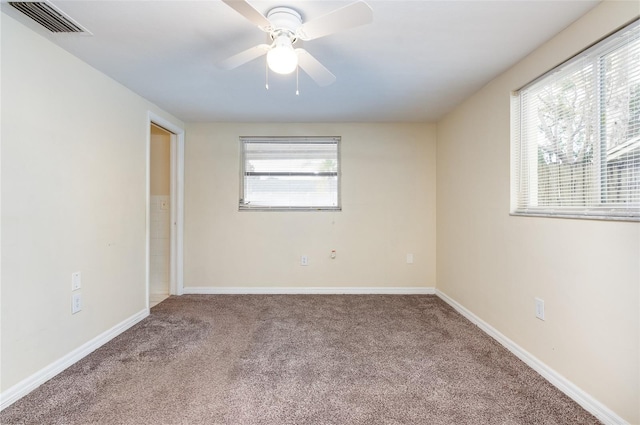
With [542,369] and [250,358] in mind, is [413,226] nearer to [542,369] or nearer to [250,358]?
[542,369]

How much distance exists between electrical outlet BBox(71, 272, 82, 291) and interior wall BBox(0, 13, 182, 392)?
0.03 m

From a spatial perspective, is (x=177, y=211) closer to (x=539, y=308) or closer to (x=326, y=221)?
(x=326, y=221)

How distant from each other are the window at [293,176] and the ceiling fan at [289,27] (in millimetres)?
1811

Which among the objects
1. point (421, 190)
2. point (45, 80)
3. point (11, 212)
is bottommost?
point (11, 212)

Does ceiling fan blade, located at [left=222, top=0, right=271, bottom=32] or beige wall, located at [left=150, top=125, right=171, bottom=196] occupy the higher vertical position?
ceiling fan blade, located at [left=222, top=0, right=271, bottom=32]

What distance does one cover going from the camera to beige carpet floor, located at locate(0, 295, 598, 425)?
1.45 m

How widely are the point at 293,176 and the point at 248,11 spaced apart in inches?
91.2

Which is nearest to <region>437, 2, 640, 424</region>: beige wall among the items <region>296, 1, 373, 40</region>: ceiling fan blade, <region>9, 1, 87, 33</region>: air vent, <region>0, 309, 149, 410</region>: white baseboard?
<region>296, 1, 373, 40</region>: ceiling fan blade

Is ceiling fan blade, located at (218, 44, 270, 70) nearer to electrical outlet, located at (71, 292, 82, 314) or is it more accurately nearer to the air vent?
the air vent

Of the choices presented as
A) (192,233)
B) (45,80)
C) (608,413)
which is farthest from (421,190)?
(45,80)

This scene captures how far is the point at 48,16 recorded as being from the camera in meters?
1.56

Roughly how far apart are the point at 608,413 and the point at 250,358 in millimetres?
2044

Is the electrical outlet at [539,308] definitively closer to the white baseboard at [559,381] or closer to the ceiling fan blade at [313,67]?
the white baseboard at [559,381]

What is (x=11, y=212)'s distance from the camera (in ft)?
5.11
